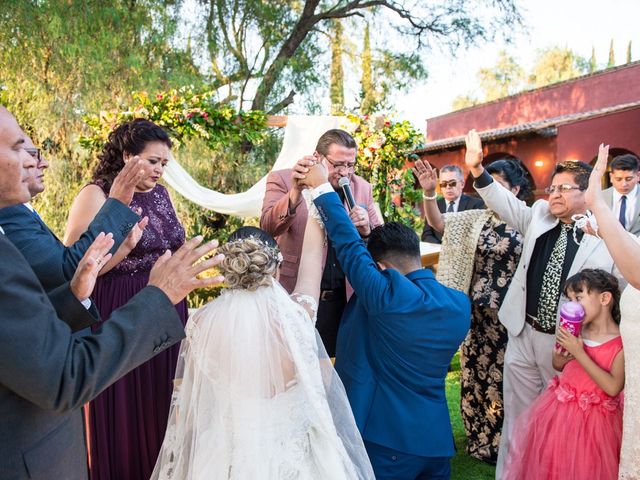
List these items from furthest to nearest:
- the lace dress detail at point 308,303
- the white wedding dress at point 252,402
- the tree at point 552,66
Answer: the tree at point 552,66, the lace dress detail at point 308,303, the white wedding dress at point 252,402

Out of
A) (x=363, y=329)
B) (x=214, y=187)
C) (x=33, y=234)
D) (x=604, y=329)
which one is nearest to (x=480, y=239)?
(x=604, y=329)

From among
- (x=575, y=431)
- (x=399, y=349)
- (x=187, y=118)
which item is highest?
(x=187, y=118)

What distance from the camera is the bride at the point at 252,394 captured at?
1.79 metres

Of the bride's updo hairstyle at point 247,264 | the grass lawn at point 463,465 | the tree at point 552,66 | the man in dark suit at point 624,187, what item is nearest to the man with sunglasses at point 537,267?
the grass lawn at point 463,465

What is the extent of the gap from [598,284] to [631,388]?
1.73ft

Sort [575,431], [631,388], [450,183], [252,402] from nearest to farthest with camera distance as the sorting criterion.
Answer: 1. [252,402]
2. [631,388]
3. [575,431]
4. [450,183]

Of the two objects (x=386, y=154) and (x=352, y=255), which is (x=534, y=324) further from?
(x=386, y=154)

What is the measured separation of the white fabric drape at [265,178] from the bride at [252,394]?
3.88 m

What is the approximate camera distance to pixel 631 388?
2.39 meters

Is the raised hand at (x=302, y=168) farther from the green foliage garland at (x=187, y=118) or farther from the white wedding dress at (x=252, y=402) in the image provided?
the green foliage garland at (x=187, y=118)

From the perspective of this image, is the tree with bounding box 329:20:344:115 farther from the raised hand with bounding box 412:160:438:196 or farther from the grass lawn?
the grass lawn

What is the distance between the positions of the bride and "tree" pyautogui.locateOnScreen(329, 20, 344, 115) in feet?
31.6

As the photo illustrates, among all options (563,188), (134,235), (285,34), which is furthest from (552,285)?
(285,34)

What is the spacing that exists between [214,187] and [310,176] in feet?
21.0
